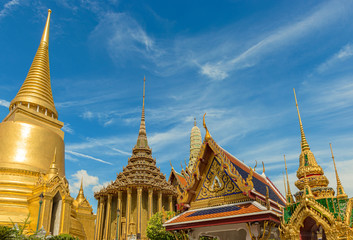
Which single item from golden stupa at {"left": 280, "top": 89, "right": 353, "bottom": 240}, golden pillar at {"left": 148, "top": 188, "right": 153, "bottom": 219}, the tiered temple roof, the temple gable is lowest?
golden stupa at {"left": 280, "top": 89, "right": 353, "bottom": 240}

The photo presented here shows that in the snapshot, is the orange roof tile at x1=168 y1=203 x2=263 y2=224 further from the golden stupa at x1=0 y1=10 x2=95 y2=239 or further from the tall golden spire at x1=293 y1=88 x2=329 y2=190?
the golden stupa at x1=0 y1=10 x2=95 y2=239

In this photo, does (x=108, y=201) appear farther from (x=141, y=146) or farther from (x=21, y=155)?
(x=21, y=155)

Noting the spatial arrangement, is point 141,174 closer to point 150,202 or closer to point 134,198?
point 134,198

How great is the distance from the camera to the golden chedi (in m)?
35.8

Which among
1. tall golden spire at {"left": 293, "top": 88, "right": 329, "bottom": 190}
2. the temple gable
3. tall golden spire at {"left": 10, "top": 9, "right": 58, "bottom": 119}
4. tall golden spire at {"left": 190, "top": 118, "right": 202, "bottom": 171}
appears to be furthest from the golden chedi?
tall golden spire at {"left": 293, "top": 88, "right": 329, "bottom": 190}

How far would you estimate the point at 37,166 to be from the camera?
2770 centimetres

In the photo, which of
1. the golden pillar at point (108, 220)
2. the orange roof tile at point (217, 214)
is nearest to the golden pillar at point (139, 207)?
the golden pillar at point (108, 220)

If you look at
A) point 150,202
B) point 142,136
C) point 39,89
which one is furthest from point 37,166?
point 142,136

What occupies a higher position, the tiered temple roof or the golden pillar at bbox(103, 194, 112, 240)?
the tiered temple roof

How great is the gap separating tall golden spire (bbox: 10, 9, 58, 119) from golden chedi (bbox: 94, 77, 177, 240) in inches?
470

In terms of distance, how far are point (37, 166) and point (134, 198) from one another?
46.0ft

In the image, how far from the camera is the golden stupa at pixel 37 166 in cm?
2423

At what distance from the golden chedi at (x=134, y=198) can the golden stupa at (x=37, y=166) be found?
4.53 m

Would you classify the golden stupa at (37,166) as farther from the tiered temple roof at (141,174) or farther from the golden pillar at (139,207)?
the golden pillar at (139,207)
